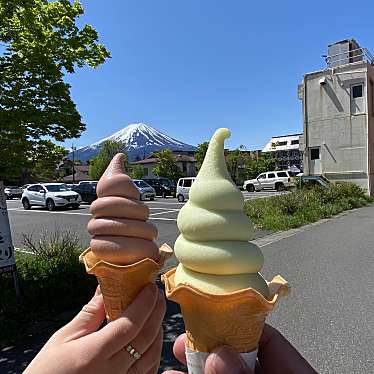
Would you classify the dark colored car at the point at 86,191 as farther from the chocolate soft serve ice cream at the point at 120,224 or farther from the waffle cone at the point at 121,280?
the waffle cone at the point at 121,280

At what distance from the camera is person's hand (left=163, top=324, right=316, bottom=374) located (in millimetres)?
1305

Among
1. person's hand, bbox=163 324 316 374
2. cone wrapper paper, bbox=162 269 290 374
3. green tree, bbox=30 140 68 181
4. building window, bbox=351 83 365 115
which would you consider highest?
building window, bbox=351 83 365 115

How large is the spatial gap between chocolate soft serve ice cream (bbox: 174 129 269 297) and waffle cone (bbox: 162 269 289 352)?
6 cm

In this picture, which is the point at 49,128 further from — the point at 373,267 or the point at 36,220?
the point at 36,220

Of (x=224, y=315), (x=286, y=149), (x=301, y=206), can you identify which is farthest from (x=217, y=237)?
(x=286, y=149)

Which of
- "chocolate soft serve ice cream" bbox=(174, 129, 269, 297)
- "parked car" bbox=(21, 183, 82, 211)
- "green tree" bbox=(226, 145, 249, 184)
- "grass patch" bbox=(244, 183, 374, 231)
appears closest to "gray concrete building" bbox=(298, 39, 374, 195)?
"grass patch" bbox=(244, 183, 374, 231)

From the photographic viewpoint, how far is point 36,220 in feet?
56.5

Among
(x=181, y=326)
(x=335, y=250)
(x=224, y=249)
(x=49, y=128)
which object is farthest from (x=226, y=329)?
(x=335, y=250)

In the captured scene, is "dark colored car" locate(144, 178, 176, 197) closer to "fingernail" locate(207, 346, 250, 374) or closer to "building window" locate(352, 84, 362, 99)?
"building window" locate(352, 84, 362, 99)

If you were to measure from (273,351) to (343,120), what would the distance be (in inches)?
1018

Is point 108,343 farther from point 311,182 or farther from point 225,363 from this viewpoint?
point 311,182

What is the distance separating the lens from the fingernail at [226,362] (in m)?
1.29

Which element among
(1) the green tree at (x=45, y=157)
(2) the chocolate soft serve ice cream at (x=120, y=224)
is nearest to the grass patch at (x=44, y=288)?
(1) the green tree at (x=45, y=157)

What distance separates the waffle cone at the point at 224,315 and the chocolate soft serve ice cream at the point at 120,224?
1.16 ft
